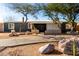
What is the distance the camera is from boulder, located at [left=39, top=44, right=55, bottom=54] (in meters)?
2.00

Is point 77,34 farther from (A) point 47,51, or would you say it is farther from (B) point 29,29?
(B) point 29,29

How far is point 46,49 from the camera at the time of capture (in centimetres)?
200

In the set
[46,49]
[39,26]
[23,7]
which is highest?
[23,7]

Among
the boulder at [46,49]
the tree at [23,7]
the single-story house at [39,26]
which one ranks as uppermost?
the tree at [23,7]

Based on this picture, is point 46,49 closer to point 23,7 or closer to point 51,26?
point 51,26

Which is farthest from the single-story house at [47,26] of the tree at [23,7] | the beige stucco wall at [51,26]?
the tree at [23,7]

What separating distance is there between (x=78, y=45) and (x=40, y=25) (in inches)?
16.2

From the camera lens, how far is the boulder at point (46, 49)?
2000 millimetres

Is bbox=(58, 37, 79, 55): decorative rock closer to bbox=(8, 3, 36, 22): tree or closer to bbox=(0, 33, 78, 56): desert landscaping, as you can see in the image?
bbox=(0, 33, 78, 56): desert landscaping

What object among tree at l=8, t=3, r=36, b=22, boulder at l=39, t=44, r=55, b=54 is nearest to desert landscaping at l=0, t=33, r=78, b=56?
boulder at l=39, t=44, r=55, b=54

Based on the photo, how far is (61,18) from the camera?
2.02m

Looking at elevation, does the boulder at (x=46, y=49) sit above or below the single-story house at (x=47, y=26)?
below

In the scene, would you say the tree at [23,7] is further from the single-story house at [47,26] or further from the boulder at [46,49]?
the boulder at [46,49]

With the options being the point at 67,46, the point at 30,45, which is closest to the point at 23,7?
the point at 30,45
